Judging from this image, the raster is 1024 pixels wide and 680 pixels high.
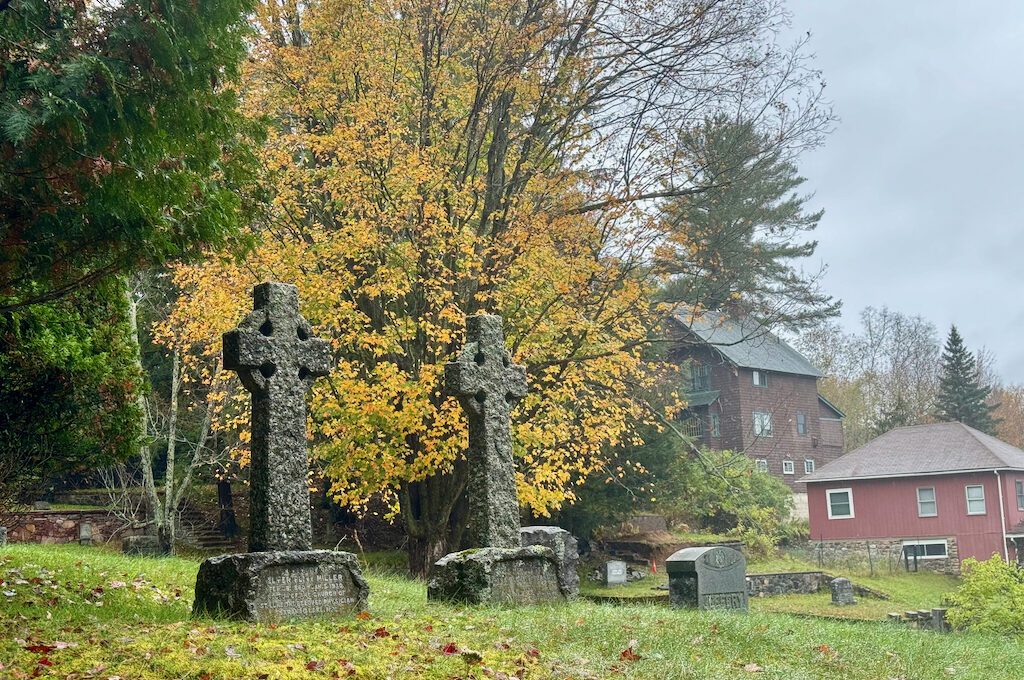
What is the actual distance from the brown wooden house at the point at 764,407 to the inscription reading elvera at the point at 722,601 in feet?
94.7

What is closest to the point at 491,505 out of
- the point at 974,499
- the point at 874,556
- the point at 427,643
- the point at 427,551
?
the point at 427,643

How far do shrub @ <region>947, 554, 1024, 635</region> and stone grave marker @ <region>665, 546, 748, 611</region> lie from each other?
215 inches

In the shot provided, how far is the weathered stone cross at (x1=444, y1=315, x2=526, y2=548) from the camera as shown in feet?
38.7

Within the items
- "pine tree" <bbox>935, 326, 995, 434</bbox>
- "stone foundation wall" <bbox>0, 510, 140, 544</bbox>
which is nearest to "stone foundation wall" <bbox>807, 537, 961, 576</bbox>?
"pine tree" <bbox>935, 326, 995, 434</bbox>

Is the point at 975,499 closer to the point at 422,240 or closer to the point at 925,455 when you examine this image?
the point at 925,455

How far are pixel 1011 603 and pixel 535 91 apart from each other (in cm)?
1297

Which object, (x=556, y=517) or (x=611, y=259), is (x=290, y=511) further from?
(x=556, y=517)

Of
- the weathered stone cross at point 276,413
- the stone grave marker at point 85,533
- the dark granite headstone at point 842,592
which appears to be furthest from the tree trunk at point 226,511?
the weathered stone cross at point 276,413

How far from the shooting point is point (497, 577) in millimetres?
11047

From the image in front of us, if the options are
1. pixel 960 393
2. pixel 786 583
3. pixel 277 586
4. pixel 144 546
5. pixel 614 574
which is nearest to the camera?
pixel 277 586

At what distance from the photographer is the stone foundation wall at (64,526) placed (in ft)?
83.6

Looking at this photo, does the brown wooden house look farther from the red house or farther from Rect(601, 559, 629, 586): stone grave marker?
Rect(601, 559, 629, 586): stone grave marker

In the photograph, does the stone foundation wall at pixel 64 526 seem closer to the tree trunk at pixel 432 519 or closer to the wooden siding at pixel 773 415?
the tree trunk at pixel 432 519

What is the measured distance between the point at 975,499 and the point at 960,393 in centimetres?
1601
